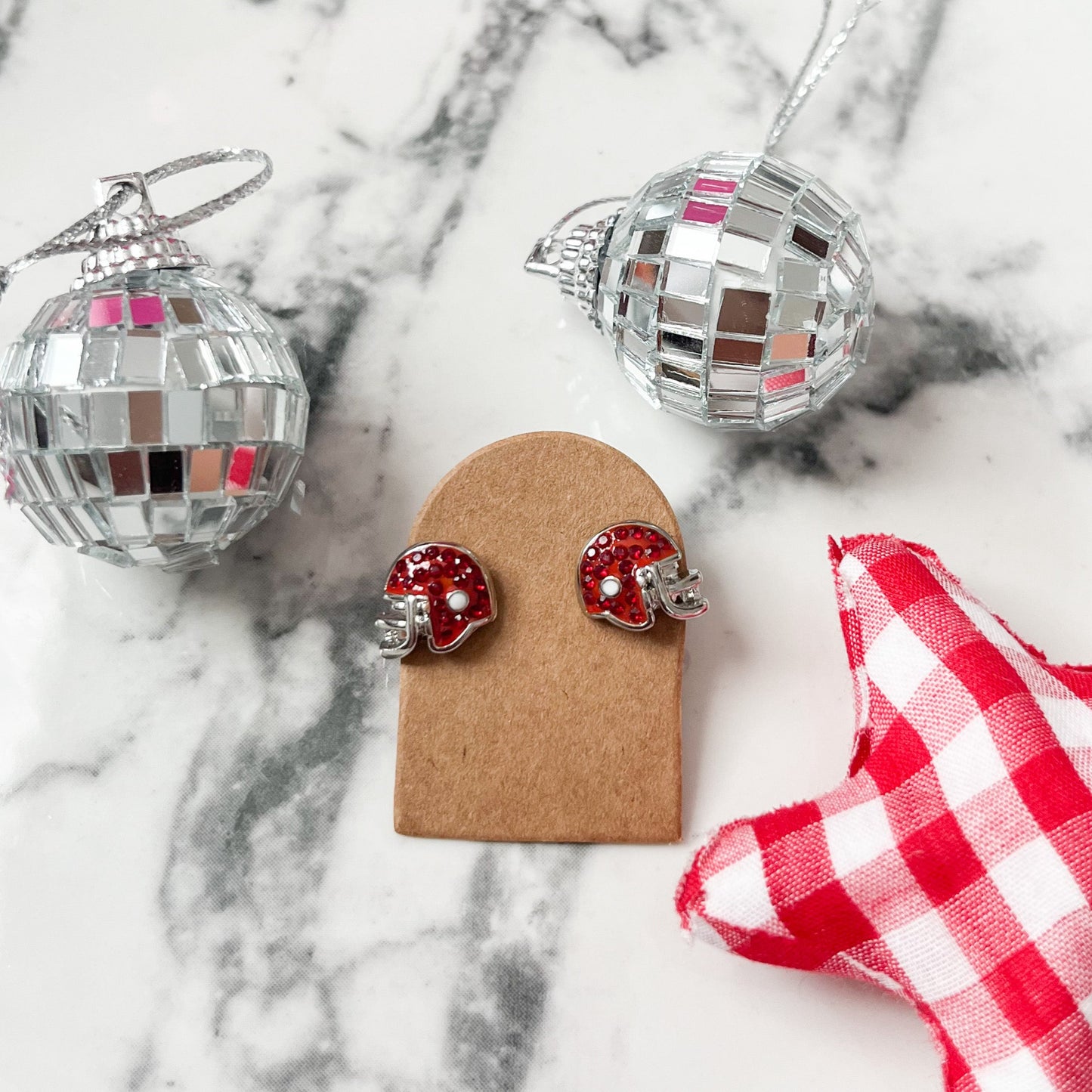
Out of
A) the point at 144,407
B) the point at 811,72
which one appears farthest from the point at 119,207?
the point at 811,72

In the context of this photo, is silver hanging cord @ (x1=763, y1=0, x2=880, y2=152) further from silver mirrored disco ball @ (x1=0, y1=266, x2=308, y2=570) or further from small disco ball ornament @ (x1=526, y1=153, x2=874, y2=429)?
silver mirrored disco ball @ (x1=0, y1=266, x2=308, y2=570)

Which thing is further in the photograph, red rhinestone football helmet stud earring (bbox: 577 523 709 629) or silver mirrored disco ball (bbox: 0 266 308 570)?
red rhinestone football helmet stud earring (bbox: 577 523 709 629)

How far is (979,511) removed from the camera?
776 millimetres

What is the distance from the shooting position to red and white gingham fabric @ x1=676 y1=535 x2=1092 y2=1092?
2.02 feet

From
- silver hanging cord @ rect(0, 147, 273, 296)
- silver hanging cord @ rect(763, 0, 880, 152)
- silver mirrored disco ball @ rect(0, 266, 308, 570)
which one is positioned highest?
silver hanging cord @ rect(763, 0, 880, 152)

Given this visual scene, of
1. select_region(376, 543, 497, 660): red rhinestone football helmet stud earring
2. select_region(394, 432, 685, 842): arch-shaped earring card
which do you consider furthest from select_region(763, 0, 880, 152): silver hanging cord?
select_region(376, 543, 497, 660): red rhinestone football helmet stud earring

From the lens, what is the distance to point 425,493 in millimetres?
778

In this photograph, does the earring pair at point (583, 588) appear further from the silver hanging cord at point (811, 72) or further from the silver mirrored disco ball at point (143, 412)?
the silver hanging cord at point (811, 72)

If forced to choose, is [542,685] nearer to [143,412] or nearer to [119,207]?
[143,412]

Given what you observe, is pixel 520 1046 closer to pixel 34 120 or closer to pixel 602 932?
pixel 602 932

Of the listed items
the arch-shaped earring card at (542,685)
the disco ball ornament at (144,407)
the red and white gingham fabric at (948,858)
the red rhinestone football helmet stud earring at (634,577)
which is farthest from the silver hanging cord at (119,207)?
the red and white gingham fabric at (948,858)

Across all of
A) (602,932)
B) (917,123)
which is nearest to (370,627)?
(602,932)

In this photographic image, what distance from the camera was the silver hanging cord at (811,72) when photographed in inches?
28.5

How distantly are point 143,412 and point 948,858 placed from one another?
57 cm
